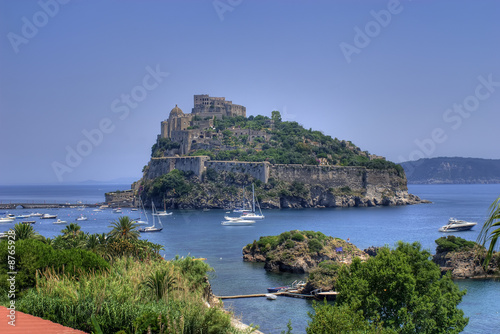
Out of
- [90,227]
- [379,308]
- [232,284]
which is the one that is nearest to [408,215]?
[90,227]

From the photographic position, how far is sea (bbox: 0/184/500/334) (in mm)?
24906

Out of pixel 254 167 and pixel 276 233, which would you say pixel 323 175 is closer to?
pixel 254 167

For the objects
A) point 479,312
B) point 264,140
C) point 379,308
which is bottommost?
point 479,312

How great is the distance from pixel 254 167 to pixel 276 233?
3577 cm

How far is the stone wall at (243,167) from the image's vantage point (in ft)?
295

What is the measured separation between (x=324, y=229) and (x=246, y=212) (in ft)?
65.8

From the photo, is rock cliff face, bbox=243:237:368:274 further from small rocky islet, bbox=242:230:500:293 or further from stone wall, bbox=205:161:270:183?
stone wall, bbox=205:161:270:183

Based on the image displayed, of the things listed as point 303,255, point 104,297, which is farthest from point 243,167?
point 104,297

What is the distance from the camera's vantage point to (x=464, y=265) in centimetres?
3306

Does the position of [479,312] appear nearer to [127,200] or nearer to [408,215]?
[408,215]

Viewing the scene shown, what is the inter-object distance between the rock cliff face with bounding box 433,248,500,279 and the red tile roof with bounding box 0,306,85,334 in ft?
87.7

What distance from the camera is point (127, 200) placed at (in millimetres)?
102625

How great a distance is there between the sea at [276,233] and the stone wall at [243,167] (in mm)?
8569

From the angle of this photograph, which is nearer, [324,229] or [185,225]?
[324,229]
